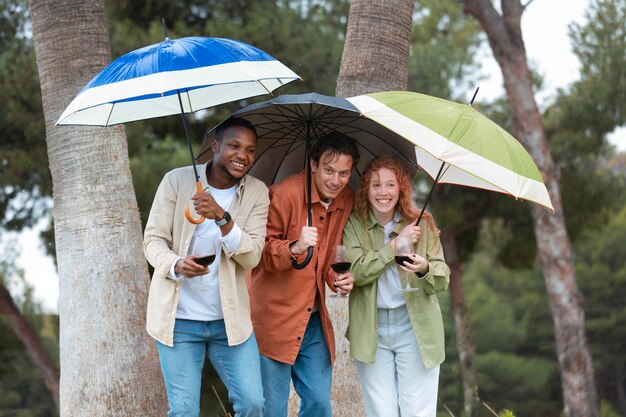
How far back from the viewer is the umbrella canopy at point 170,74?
3967 millimetres

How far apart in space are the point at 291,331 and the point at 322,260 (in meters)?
0.38

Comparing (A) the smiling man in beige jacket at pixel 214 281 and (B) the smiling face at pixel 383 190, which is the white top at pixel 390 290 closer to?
(B) the smiling face at pixel 383 190

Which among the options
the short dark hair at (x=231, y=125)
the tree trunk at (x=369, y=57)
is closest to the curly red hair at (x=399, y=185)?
the short dark hair at (x=231, y=125)

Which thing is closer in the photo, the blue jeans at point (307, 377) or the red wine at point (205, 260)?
the red wine at point (205, 260)

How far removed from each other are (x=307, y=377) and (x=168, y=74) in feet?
5.26

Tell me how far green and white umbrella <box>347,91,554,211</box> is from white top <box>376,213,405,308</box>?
2.12ft

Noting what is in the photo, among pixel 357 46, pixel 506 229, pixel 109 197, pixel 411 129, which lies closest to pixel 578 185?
pixel 506 229

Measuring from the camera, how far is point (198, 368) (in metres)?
4.30

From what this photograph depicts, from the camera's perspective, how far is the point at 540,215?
12.4m

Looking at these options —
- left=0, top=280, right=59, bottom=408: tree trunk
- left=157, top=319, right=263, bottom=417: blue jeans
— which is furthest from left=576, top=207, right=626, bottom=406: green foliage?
left=157, top=319, right=263, bottom=417: blue jeans

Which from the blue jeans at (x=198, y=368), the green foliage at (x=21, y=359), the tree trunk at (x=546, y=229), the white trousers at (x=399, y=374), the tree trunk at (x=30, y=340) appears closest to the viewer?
the blue jeans at (x=198, y=368)

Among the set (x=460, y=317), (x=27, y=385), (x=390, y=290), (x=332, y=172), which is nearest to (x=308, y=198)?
(x=332, y=172)

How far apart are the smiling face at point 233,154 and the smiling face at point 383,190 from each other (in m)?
0.62

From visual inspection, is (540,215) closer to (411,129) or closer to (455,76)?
(455,76)
